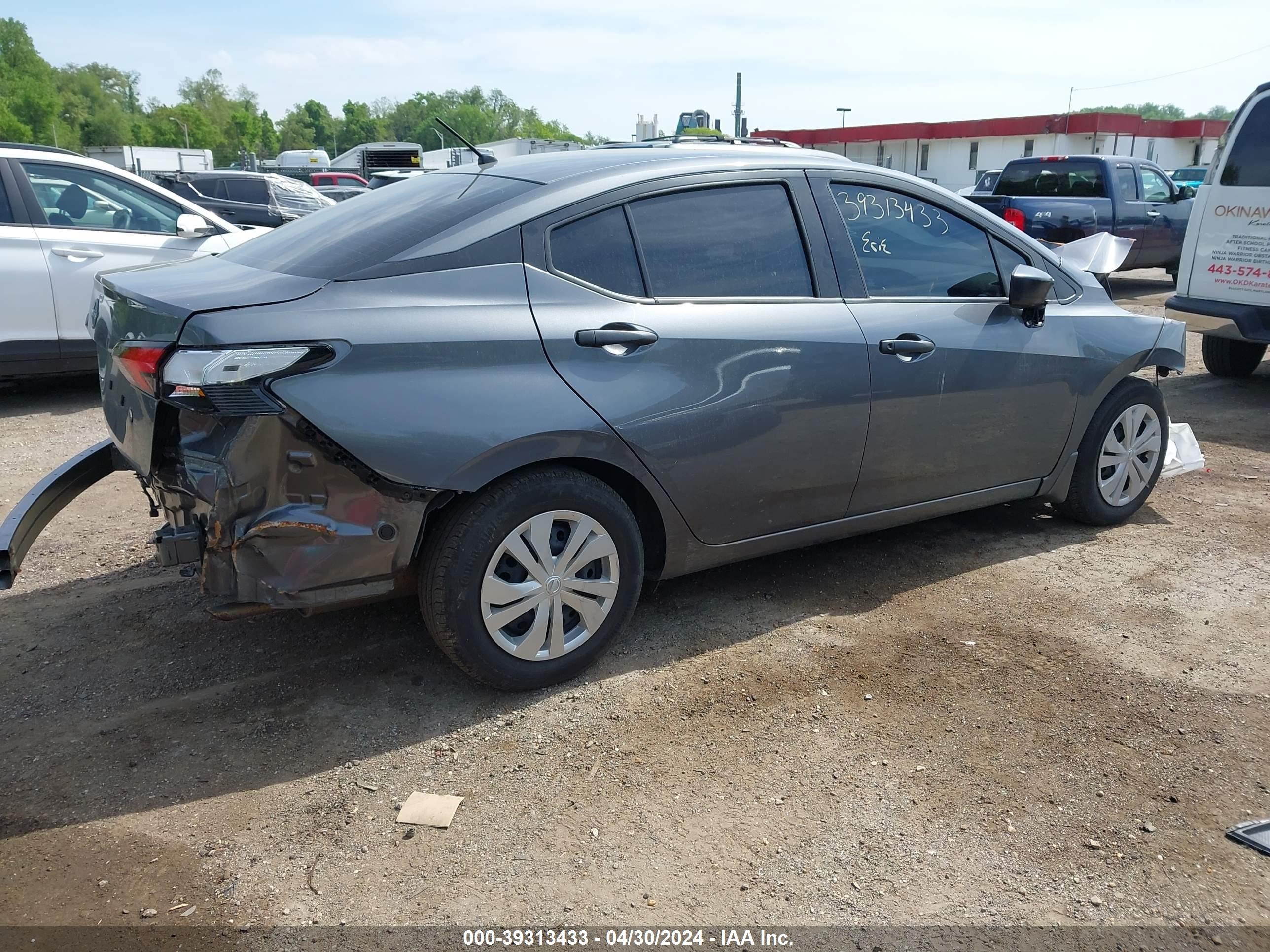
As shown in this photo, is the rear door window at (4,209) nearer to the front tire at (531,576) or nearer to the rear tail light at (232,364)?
the rear tail light at (232,364)

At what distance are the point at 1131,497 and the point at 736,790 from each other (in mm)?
3119

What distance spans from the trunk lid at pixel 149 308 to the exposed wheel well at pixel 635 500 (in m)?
0.84

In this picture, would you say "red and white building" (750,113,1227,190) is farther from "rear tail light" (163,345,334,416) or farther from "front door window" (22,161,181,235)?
"rear tail light" (163,345,334,416)

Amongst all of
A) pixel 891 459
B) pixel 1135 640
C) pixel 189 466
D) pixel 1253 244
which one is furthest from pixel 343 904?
pixel 1253 244

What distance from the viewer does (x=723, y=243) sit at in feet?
11.9

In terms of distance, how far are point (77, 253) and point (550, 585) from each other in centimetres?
560

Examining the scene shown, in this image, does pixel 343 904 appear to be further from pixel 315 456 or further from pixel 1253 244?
pixel 1253 244

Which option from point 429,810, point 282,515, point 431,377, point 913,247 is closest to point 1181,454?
point 913,247

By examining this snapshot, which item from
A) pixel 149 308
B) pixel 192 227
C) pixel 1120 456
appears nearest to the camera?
pixel 149 308

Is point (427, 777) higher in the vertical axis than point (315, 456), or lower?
lower

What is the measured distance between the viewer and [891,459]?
4035 millimetres

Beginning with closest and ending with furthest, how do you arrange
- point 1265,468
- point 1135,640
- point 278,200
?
1. point 1135,640
2. point 1265,468
3. point 278,200

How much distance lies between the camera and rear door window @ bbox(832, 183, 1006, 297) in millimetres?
3975

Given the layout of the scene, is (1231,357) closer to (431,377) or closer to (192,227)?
(431,377)
